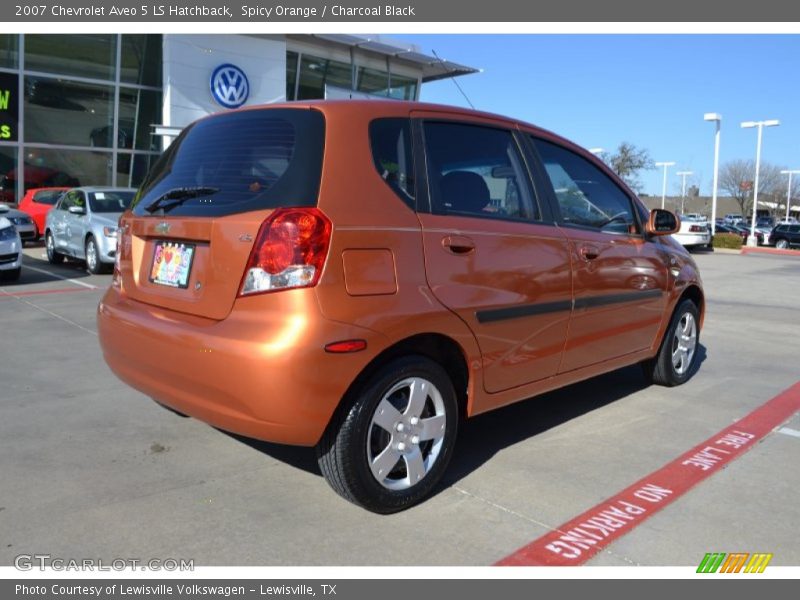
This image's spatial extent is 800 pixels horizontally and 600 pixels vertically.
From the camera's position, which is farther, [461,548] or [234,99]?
[234,99]

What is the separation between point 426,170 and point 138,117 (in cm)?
2130

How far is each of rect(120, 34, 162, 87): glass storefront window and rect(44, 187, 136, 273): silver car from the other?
995 centimetres

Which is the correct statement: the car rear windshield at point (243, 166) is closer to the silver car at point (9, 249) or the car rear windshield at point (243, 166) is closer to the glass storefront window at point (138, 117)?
the silver car at point (9, 249)

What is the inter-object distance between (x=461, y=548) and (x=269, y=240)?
1.51 m

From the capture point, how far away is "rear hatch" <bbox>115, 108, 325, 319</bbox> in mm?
2961

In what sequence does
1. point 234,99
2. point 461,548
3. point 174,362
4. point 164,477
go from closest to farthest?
Answer: point 461,548 → point 174,362 → point 164,477 → point 234,99

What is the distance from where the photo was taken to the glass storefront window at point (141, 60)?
21.5m

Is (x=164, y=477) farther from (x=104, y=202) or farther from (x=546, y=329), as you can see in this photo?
(x=104, y=202)

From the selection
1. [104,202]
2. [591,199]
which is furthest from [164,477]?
[104,202]

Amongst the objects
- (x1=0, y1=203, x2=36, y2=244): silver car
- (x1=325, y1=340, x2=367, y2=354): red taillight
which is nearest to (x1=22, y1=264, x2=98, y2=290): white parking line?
(x1=0, y1=203, x2=36, y2=244): silver car

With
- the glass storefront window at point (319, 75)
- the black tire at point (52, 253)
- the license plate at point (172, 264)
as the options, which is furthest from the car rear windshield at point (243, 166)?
the glass storefront window at point (319, 75)

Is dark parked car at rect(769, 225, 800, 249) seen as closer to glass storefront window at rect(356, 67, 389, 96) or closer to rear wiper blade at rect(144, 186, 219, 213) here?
glass storefront window at rect(356, 67, 389, 96)

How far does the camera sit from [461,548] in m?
2.91

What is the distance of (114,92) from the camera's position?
70.9 feet
